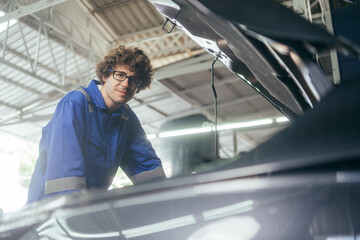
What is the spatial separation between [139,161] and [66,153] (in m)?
0.56

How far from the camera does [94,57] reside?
797cm

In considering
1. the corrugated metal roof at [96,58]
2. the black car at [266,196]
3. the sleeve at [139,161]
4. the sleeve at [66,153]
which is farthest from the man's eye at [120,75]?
the corrugated metal roof at [96,58]

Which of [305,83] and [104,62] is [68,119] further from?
[305,83]

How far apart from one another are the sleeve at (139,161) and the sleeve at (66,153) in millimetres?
408

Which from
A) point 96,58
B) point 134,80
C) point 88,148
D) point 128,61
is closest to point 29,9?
Answer: point 96,58

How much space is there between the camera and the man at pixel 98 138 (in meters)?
1.18

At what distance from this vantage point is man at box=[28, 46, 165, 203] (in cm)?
118

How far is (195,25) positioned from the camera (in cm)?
123

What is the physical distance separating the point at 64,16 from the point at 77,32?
0.48m

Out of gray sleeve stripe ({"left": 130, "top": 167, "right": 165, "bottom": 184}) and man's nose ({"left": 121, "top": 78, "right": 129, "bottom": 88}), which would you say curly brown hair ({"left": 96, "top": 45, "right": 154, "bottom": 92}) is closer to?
man's nose ({"left": 121, "top": 78, "right": 129, "bottom": 88})

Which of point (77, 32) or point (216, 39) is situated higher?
point (77, 32)

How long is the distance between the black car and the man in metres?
0.45

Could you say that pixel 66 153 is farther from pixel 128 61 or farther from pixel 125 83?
pixel 128 61

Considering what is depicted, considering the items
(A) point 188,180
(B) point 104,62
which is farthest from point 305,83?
(B) point 104,62
